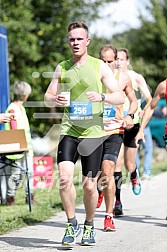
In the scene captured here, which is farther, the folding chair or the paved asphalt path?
the folding chair

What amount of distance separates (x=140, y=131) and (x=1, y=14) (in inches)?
356

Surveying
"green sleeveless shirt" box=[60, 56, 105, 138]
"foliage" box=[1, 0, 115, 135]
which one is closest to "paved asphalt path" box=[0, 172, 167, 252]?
"green sleeveless shirt" box=[60, 56, 105, 138]

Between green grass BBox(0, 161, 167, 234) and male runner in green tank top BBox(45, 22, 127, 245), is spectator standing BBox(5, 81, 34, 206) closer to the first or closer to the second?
green grass BBox(0, 161, 167, 234)

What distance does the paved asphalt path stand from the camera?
6.97 metres

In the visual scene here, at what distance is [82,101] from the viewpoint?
698 centimetres

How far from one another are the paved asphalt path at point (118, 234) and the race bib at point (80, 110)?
126 centimetres

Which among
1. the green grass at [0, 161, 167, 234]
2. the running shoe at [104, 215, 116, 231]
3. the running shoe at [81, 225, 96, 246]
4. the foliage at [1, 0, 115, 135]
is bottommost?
the green grass at [0, 161, 167, 234]

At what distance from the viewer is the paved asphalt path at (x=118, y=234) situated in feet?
22.9

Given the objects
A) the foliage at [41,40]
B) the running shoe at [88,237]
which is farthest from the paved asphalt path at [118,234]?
the foliage at [41,40]

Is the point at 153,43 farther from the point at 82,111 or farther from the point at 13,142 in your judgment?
the point at 82,111

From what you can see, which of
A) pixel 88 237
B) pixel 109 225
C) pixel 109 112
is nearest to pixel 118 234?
pixel 109 225

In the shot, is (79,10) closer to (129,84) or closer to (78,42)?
(129,84)

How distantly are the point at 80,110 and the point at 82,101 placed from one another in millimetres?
93

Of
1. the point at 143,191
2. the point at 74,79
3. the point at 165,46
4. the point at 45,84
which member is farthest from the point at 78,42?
the point at 165,46
